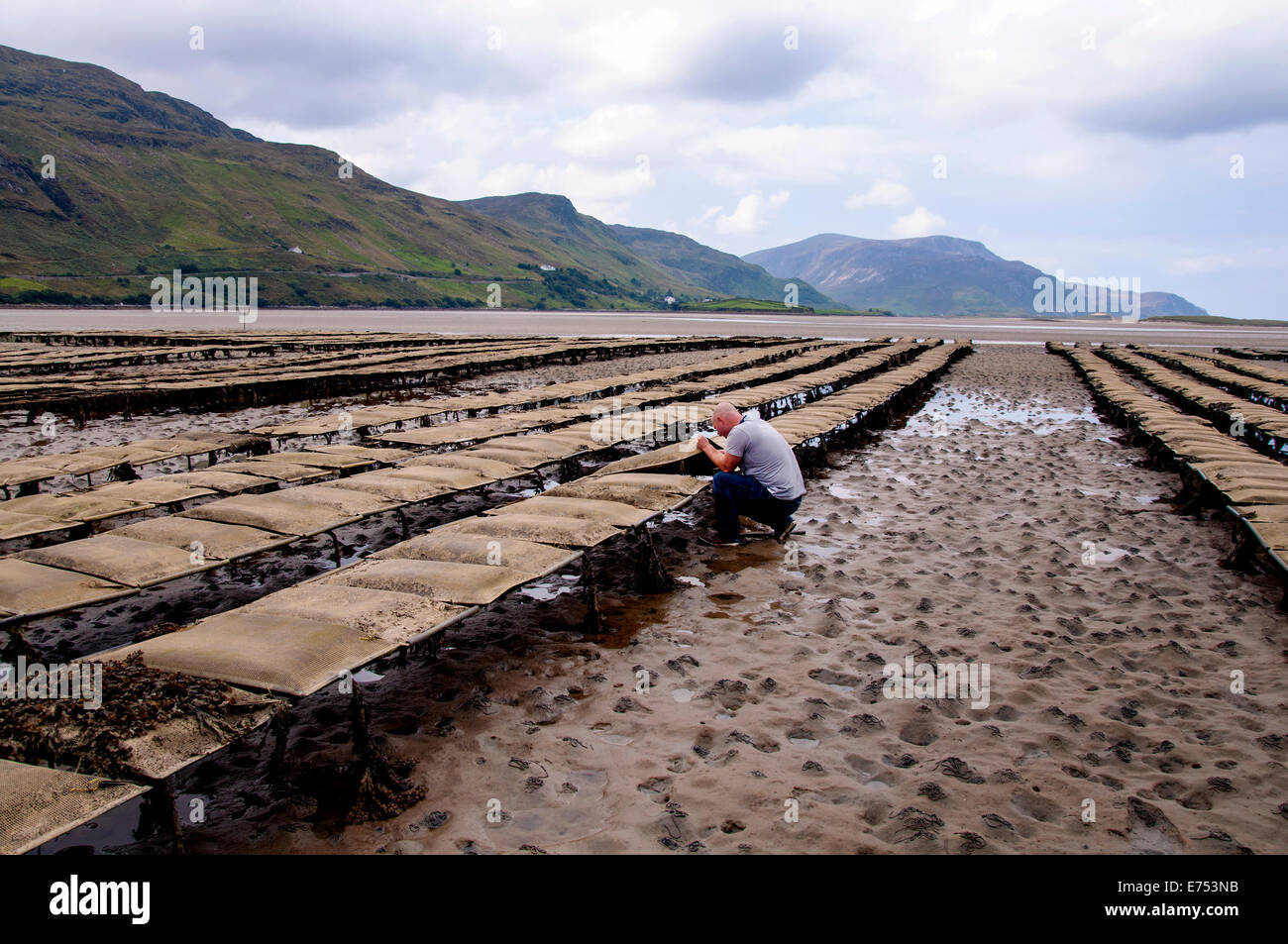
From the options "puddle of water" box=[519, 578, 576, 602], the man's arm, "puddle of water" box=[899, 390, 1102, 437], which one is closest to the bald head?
the man's arm

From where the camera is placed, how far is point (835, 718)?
17.2 ft

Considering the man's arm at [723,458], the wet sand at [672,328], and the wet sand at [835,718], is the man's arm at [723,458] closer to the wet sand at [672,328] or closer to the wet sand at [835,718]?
the wet sand at [835,718]

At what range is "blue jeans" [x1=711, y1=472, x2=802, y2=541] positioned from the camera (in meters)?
9.23

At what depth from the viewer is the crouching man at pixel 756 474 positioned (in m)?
9.20

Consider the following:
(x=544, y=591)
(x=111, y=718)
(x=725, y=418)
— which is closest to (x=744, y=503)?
(x=725, y=418)

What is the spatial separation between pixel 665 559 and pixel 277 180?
224m

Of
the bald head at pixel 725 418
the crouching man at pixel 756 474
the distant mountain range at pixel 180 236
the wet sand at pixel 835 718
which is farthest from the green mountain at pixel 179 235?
the wet sand at pixel 835 718

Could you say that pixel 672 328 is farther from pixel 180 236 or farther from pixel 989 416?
pixel 180 236

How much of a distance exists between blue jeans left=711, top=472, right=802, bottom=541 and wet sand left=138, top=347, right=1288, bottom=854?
1.80 feet

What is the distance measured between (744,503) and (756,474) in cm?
41

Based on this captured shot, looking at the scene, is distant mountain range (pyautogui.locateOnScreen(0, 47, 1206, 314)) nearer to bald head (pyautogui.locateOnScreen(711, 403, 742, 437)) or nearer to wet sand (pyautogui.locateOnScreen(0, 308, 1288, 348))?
wet sand (pyautogui.locateOnScreen(0, 308, 1288, 348))

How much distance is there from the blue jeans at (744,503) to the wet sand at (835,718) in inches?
21.6
